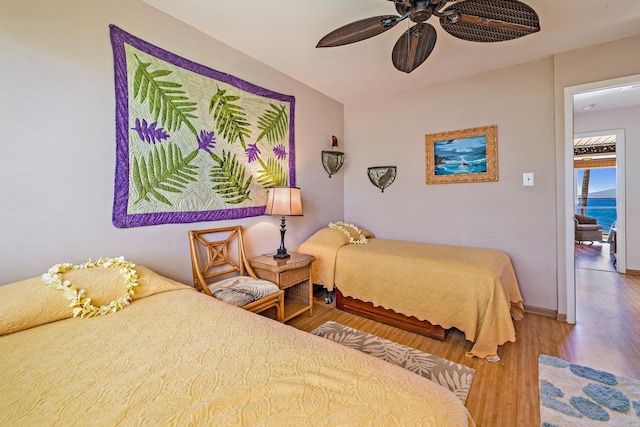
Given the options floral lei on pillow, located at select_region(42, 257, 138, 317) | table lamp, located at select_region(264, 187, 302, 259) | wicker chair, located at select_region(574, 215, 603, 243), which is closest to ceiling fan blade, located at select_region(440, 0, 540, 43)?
table lamp, located at select_region(264, 187, 302, 259)

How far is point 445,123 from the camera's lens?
3.23m

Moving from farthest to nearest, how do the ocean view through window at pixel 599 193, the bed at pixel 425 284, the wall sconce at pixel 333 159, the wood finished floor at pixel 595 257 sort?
1. the ocean view through window at pixel 599 193
2. the wood finished floor at pixel 595 257
3. the wall sconce at pixel 333 159
4. the bed at pixel 425 284

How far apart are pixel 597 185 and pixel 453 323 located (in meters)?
9.72

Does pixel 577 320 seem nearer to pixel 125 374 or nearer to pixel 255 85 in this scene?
pixel 125 374

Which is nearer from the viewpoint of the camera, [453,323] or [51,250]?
[51,250]

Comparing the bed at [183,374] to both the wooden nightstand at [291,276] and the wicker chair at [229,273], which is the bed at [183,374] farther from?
the wooden nightstand at [291,276]

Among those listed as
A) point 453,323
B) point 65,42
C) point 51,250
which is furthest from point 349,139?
point 51,250

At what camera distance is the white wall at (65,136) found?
4.70 feet

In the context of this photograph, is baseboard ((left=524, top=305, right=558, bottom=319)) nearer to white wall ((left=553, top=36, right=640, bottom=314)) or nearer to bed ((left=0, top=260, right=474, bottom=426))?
white wall ((left=553, top=36, right=640, bottom=314))

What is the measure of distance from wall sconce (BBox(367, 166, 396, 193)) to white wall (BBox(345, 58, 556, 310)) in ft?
0.27

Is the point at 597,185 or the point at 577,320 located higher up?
the point at 597,185

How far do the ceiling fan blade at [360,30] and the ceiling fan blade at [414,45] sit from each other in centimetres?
15

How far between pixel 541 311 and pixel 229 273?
313cm

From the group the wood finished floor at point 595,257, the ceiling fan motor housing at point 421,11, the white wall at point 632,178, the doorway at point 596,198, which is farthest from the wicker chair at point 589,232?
the ceiling fan motor housing at point 421,11
